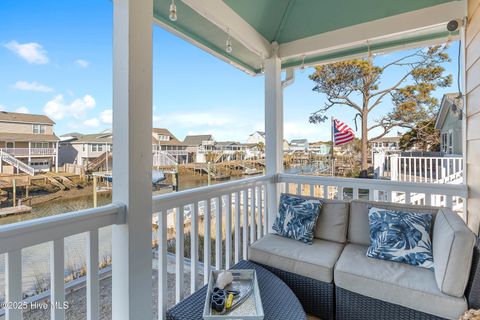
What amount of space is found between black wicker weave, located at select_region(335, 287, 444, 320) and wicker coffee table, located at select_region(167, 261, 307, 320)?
465 millimetres

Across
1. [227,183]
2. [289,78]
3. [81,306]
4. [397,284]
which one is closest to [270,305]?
[397,284]

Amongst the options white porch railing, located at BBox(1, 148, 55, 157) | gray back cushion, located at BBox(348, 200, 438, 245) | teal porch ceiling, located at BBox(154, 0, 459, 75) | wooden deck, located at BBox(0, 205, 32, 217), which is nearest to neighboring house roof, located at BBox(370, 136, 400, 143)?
gray back cushion, located at BBox(348, 200, 438, 245)

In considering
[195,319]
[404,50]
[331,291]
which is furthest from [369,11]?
[195,319]

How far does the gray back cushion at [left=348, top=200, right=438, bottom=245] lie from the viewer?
7.45ft

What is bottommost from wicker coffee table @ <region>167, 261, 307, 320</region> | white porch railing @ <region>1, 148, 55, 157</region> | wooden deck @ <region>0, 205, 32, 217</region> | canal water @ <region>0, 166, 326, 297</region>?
wicker coffee table @ <region>167, 261, 307, 320</region>

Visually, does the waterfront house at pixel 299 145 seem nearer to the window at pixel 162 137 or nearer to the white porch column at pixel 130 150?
the window at pixel 162 137

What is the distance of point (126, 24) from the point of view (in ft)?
4.74

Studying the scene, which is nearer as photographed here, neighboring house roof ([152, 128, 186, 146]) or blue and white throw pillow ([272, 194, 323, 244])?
neighboring house roof ([152, 128, 186, 146])

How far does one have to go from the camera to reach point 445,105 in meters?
2.66

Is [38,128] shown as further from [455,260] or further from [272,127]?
[272,127]

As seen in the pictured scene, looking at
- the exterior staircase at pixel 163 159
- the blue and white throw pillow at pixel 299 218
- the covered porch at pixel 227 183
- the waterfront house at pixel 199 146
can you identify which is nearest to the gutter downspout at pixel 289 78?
Result: the covered porch at pixel 227 183

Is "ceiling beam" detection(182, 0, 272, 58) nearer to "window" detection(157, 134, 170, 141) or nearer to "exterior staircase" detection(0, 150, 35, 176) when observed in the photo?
"window" detection(157, 134, 170, 141)

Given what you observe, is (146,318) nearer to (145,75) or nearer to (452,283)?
(145,75)

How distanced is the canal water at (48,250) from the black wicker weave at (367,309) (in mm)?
1666
